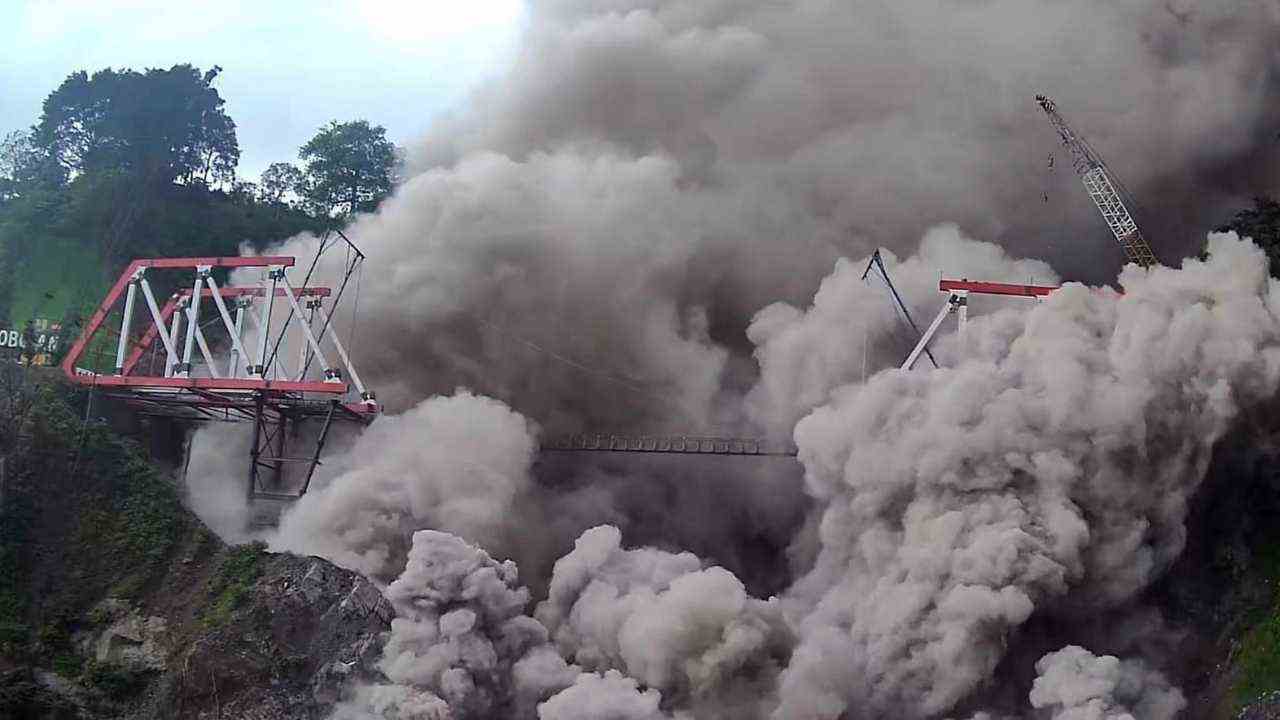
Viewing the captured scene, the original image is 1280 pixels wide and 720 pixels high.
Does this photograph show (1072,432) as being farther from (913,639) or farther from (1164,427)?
(913,639)

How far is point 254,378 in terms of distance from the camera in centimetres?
4706

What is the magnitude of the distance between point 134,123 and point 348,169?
552 inches

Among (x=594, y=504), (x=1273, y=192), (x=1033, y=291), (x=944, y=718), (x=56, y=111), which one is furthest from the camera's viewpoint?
(x=56, y=111)

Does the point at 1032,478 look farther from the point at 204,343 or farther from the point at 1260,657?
the point at 204,343

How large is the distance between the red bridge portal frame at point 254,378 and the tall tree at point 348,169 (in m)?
22.3

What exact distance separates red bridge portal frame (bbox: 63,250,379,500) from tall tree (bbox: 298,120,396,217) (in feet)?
73.2

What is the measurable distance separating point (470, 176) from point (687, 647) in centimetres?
2347

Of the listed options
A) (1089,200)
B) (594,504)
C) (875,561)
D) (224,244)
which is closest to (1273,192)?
(1089,200)

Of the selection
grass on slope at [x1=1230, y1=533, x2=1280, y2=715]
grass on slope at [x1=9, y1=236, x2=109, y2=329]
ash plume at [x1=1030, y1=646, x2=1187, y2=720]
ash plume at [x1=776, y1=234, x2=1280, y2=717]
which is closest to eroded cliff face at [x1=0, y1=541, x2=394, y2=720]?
ash plume at [x1=776, y1=234, x2=1280, y2=717]

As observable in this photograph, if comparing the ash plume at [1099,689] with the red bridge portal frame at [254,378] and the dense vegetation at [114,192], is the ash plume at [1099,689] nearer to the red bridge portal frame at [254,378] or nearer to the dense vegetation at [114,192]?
the red bridge portal frame at [254,378]

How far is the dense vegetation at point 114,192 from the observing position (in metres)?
58.8

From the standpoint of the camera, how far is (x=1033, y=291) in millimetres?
46469

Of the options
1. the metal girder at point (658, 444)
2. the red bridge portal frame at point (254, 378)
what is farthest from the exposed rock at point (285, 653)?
the metal girder at point (658, 444)

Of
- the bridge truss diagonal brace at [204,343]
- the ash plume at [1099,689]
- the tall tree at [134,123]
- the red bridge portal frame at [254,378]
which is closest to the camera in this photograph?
the ash plume at [1099,689]
